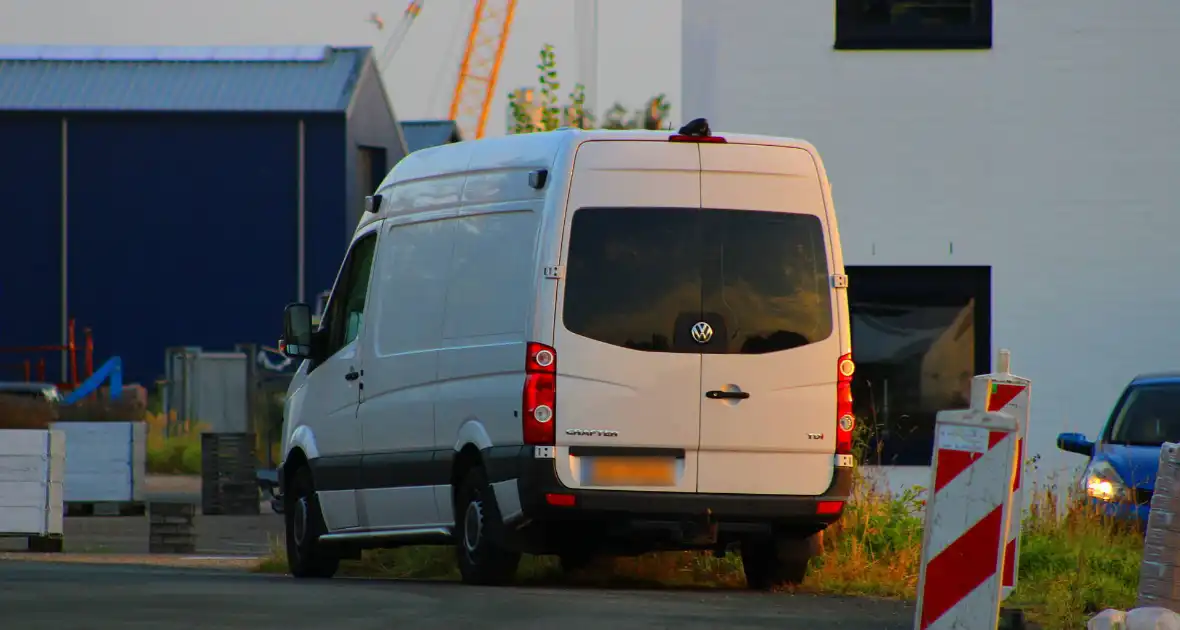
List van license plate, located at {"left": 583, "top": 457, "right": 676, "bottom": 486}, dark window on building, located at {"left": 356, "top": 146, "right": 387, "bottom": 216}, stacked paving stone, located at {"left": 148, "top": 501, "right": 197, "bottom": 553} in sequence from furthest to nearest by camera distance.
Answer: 1. dark window on building, located at {"left": 356, "top": 146, "right": 387, "bottom": 216}
2. stacked paving stone, located at {"left": 148, "top": 501, "right": 197, "bottom": 553}
3. van license plate, located at {"left": 583, "top": 457, "right": 676, "bottom": 486}

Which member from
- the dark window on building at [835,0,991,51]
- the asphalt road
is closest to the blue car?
the dark window on building at [835,0,991,51]

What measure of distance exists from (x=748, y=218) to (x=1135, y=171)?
289 inches

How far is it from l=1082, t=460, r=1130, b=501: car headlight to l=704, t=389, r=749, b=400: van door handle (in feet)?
14.1

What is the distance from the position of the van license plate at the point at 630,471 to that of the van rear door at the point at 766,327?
18 cm

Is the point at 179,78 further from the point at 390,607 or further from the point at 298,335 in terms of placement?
the point at 390,607

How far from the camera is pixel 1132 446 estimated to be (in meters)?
15.5

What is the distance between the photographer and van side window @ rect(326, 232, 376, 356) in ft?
44.9

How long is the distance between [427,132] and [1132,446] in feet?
182

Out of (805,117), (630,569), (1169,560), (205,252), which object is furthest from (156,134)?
(1169,560)

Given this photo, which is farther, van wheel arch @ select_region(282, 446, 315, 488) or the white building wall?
the white building wall

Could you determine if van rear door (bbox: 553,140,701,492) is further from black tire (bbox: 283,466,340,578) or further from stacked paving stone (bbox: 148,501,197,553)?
stacked paving stone (bbox: 148,501,197,553)

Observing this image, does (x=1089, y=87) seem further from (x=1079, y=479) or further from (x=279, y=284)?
(x=279, y=284)

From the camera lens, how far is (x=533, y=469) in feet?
37.4

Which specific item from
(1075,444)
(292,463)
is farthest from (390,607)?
(1075,444)
